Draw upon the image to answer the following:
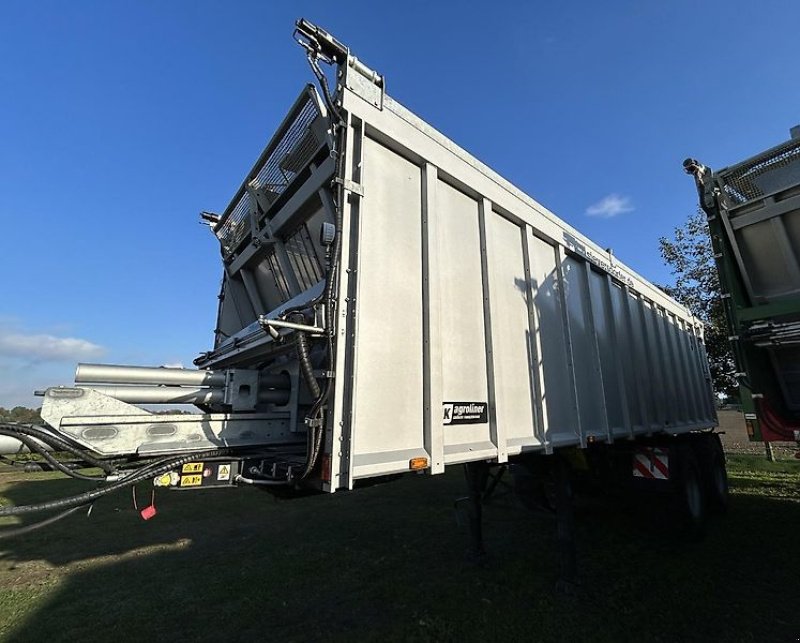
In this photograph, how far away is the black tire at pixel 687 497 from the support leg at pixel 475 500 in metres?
2.48

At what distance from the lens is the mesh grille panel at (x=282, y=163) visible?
3086mm

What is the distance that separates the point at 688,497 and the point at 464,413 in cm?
410

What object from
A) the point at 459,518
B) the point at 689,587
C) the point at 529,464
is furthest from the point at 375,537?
the point at 689,587

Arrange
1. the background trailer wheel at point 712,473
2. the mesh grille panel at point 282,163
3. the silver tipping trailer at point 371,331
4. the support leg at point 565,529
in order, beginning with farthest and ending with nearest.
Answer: the background trailer wheel at point 712,473
the support leg at point 565,529
the mesh grille panel at point 282,163
the silver tipping trailer at point 371,331

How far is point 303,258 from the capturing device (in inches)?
151

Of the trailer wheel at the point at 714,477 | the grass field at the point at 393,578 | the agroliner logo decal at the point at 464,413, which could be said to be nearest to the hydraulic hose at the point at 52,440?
the grass field at the point at 393,578

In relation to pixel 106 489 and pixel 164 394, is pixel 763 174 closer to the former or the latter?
pixel 164 394

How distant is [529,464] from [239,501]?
5685 mm

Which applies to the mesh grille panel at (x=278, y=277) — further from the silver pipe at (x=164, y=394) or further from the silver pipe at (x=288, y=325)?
the silver pipe at (x=288, y=325)

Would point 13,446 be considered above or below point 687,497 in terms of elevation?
above

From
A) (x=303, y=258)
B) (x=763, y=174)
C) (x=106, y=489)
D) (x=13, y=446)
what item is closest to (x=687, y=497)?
(x=763, y=174)

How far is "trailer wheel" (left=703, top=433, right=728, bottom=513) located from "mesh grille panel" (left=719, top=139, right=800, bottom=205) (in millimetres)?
3924

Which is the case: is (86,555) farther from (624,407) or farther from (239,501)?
(624,407)

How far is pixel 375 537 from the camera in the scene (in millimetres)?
5402
